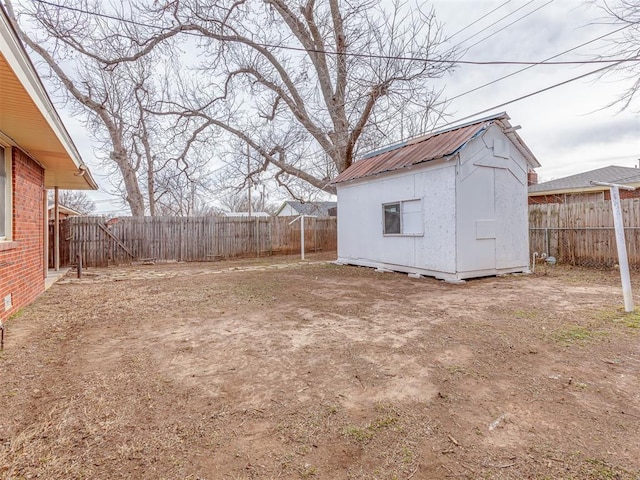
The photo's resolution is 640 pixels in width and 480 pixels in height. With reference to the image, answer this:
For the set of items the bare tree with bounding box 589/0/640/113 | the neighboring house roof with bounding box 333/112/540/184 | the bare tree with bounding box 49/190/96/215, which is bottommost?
the neighboring house roof with bounding box 333/112/540/184

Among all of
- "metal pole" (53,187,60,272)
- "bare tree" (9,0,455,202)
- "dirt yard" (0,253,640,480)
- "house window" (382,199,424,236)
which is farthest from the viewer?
"bare tree" (9,0,455,202)

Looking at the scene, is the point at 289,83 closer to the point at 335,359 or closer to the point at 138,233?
the point at 138,233

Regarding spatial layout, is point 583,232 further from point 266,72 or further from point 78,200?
point 78,200

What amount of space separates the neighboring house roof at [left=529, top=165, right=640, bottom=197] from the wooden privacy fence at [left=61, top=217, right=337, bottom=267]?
11060mm

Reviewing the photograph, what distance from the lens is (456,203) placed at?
23.0 feet

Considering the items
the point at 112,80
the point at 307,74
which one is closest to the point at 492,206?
the point at 307,74

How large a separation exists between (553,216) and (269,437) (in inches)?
416

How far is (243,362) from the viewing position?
309 cm

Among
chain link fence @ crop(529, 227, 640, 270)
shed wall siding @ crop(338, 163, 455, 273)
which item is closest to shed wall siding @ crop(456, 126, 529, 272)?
shed wall siding @ crop(338, 163, 455, 273)

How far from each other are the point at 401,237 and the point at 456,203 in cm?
177

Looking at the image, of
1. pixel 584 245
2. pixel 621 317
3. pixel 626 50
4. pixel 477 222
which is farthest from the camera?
pixel 584 245

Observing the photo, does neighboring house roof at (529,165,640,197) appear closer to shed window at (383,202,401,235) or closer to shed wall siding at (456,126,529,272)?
shed wall siding at (456,126,529,272)

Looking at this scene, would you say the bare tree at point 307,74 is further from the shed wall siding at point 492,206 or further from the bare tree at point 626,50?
the bare tree at point 626,50

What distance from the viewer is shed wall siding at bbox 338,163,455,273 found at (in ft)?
23.8
